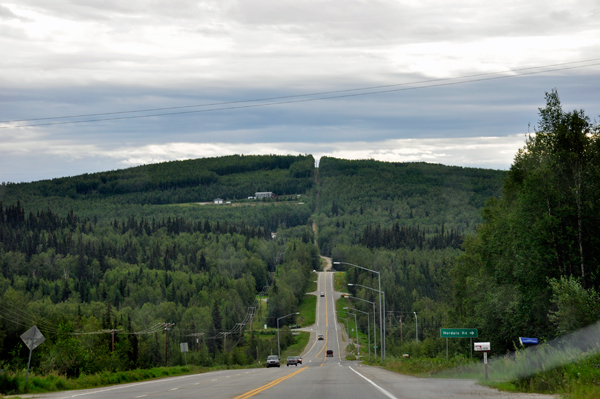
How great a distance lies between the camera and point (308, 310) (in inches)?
6919

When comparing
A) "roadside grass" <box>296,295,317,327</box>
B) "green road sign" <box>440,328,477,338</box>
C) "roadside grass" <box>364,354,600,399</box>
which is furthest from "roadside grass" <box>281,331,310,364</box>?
"roadside grass" <box>364,354,600,399</box>

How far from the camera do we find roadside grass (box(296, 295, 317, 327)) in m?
164

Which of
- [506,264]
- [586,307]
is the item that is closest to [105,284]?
[506,264]

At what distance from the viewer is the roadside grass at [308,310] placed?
164m

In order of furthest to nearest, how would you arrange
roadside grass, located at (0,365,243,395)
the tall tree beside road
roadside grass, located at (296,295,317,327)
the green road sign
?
1. roadside grass, located at (296,295,317,327)
2. the tall tree beside road
3. the green road sign
4. roadside grass, located at (0,365,243,395)

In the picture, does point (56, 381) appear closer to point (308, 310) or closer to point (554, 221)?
point (554, 221)

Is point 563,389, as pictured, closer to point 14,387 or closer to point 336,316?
point 14,387

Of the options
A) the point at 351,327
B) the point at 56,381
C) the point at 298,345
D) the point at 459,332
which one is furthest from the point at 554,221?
the point at 351,327

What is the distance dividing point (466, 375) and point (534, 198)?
12.6 meters

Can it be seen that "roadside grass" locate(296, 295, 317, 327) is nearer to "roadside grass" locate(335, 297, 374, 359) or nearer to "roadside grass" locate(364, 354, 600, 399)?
"roadside grass" locate(335, 297, 374, 359)

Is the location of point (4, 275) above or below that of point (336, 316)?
above

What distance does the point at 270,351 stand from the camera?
125 m

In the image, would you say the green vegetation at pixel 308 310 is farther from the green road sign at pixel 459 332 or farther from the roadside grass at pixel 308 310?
the green road sign at pixel 459 332

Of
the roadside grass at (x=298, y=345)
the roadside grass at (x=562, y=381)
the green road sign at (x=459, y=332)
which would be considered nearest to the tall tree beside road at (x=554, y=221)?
the green road sign at (x=459, y=332)
